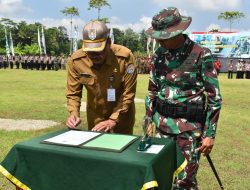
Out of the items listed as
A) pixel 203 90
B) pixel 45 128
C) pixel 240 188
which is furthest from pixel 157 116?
pixel 45 128

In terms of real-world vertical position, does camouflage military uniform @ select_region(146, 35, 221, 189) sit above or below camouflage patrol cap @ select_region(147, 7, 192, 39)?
below

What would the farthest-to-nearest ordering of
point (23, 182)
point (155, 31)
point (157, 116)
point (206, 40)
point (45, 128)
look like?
point (206, 40)
point (45, 128)
point (157, 116)
point (155, 31)
point (23, 182)

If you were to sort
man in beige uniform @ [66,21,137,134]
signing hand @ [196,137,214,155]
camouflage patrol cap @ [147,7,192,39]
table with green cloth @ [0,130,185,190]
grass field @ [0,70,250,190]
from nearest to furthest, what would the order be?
table with green cloth @ [0,130,185,190], camouflage patrol cap @ [147,7,192,39], signing hand @ [196,137,214,155], man in beige uniform @ [66,21,137,134], grass field @ [0,70,250,190]

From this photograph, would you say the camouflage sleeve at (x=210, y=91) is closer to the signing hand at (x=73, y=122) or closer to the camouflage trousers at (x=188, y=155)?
the camouflage trousers at (x=188, y=155)

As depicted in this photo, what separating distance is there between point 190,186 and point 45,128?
570cm

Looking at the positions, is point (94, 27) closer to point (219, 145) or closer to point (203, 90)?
point (203, 90)

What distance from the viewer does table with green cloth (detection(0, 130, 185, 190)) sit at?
2.43m

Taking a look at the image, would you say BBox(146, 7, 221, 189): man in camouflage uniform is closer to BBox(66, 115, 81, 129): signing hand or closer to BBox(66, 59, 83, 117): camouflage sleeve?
BBox(66, 115, 81, 129): signing hand

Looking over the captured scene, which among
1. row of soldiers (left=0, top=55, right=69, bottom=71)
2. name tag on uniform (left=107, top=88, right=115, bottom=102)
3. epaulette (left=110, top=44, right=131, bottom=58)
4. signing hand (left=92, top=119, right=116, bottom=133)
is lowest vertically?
row of soldiers (left=0, top=55, right=69, bottom=71)

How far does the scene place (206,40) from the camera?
45906 mm

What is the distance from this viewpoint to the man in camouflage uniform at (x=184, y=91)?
3.33 meters

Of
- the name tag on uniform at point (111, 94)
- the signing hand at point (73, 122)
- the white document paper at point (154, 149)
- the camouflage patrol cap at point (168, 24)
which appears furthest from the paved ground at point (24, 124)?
the white document paper at point (154, 149)

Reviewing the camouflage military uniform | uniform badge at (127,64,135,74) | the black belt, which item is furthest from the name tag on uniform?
the black belt

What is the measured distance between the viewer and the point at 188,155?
347 cm
